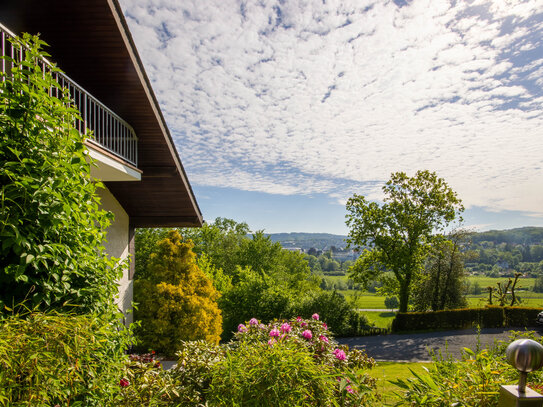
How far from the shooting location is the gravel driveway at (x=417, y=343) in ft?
45.5

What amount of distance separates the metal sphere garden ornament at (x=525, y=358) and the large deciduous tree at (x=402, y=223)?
68.1ft

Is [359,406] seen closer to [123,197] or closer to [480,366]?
[480,366]

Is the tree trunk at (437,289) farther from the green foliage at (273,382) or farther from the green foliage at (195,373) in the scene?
the green foliage at (273,382)

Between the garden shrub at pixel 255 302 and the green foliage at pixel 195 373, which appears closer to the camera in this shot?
the green foliage at pixel 195 373

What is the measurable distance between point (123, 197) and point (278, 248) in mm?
23382

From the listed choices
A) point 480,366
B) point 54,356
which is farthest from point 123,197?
point 480,366

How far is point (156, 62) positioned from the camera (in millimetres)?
7629

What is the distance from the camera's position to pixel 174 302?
9.51 meters

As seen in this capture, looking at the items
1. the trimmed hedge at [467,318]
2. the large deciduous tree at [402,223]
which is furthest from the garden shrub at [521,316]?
the large deciduous tree at [402,223]

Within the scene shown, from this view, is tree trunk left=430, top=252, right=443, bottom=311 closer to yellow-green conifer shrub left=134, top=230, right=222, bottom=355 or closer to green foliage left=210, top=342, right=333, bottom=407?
yellow-green conifer shrub left=134, top=230, right=222, bottom=355

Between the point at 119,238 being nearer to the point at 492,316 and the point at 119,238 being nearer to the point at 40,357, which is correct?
the point at 40,357

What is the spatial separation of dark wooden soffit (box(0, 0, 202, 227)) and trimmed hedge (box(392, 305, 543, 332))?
1800 cm

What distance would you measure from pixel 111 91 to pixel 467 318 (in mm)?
22088

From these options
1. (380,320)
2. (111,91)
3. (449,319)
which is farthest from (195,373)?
(380,320)
